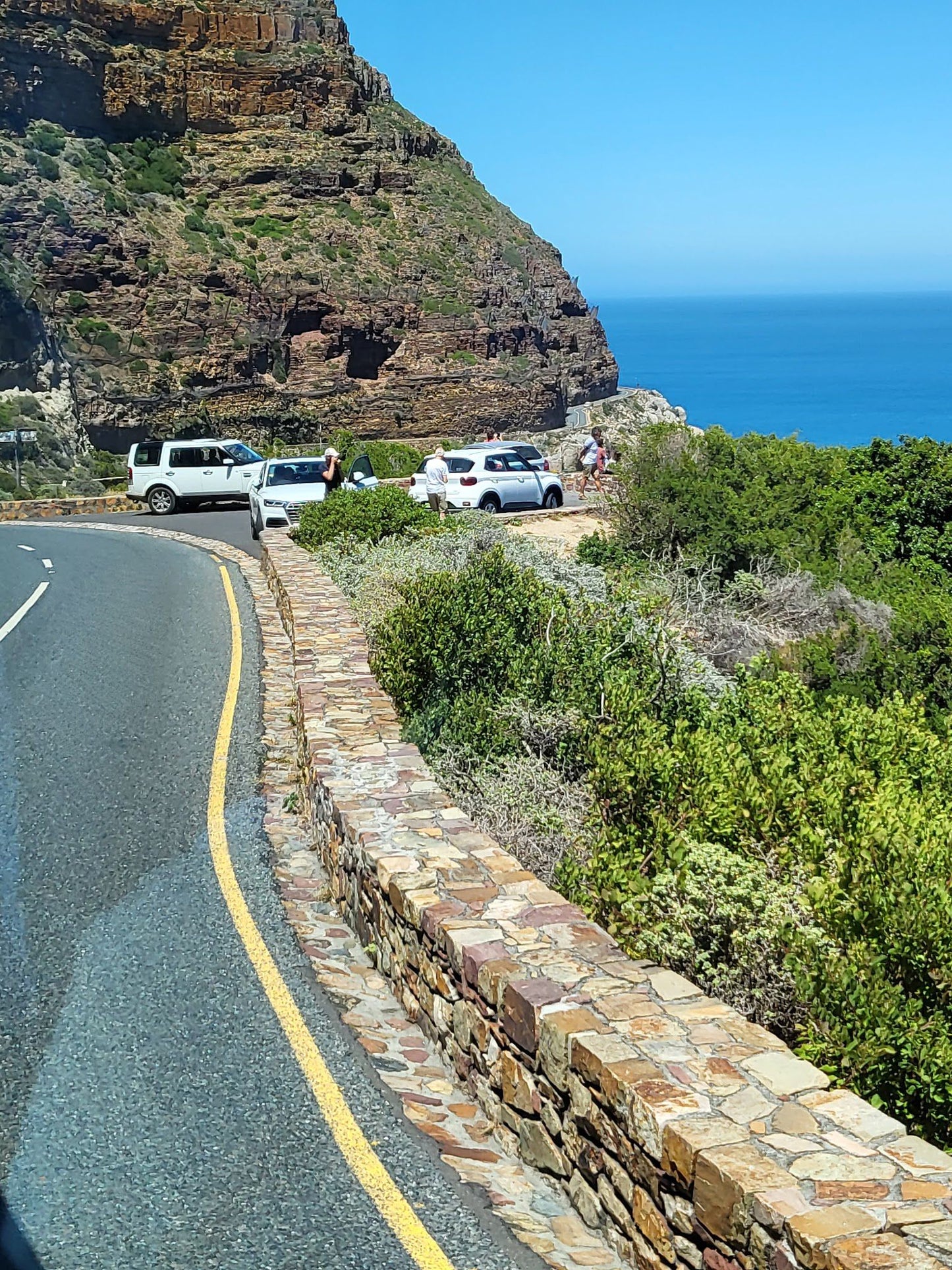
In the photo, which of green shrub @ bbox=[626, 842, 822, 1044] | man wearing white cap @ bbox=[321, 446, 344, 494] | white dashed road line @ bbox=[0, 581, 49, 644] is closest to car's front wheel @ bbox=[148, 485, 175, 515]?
man wearing white cap @ bbox=[321, 446, 344, 494]

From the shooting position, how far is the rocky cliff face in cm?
6925

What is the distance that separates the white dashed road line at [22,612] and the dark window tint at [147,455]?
15.5 m

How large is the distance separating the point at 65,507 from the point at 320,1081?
1308 inches

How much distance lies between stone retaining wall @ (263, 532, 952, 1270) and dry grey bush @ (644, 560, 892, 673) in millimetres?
7811

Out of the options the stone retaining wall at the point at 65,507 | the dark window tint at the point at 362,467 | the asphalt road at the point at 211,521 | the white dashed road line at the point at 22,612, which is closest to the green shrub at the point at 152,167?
the stone retaining wall at the point at 65,507

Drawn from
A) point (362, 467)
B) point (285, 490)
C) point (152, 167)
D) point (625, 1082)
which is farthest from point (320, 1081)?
point (152, 167)

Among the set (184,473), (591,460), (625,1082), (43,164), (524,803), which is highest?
(43,164)

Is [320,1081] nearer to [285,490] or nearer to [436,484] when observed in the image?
[436,484]

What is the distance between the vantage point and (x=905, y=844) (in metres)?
5.86

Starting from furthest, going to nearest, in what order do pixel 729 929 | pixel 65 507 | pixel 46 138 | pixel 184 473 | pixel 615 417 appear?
pixel 615 417
pixel 46 138
pixel 65 507
pixel 184 473
pixel 729 929

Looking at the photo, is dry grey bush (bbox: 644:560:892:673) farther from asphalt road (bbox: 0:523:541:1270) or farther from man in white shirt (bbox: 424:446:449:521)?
man in white shirt (bbox: 424:446:449:521)

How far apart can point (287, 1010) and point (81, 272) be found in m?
69.2

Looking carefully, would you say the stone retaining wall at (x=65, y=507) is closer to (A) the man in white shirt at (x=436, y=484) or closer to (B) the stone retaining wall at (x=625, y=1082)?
(A) the man in white shirt at (x=436, y=484)

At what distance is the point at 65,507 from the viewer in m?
36.9
